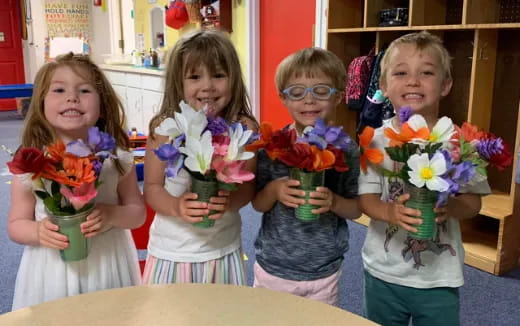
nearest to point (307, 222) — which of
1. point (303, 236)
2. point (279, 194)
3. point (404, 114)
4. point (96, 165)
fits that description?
point (303, 236)

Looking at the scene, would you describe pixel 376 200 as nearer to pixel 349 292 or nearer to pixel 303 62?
pixel 303 62

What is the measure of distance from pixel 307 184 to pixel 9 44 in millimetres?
9412

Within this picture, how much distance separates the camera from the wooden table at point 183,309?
0.96m

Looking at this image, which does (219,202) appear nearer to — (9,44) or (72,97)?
(72,97)

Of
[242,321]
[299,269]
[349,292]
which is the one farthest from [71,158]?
[349,292]

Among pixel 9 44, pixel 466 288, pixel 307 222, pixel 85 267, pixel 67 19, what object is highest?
pixel 67 19

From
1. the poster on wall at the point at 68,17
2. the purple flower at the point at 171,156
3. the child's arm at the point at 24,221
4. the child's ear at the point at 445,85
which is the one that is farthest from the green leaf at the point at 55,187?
the poster on wall at the point at 68,17

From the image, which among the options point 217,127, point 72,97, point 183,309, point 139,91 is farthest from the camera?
point 139,91

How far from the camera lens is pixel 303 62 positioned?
153cm

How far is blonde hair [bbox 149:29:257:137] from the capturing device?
154 centimetres

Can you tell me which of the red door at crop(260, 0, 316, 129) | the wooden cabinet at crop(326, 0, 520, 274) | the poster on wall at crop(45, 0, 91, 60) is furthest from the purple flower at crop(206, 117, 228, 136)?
the poster on wall at crop(45, 0, 91, 60)

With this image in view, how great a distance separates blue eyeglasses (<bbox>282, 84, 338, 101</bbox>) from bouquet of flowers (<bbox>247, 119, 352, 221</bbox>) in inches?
8.2

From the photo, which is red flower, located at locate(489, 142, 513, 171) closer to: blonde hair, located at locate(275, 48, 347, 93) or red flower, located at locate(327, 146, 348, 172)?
red flower, located at locate(327, 146, 348, 172)

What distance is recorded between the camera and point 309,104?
1488mm
